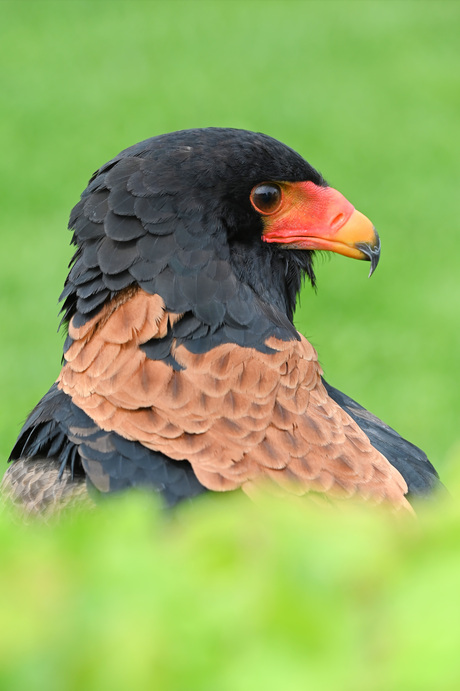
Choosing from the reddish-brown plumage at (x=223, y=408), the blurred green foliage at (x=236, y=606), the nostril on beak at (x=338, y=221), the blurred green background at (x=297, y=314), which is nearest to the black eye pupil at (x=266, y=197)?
the nostril on beak at (x=338, y=221)

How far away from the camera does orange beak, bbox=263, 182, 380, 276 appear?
320 cm

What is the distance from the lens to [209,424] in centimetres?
269

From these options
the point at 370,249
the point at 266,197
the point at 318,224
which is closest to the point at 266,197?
the point at 266,197

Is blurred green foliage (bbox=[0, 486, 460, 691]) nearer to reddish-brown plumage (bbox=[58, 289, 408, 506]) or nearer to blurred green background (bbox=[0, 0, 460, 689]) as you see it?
blurred green background (bbox=[0, 0, 460, 689])

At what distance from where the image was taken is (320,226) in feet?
10.6

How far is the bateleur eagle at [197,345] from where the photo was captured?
267cm

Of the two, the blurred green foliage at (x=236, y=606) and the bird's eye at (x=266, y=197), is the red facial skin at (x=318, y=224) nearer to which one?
the bird's eye at (x=266, y=197)

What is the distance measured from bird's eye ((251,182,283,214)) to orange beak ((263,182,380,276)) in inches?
1.6

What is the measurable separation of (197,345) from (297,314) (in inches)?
200

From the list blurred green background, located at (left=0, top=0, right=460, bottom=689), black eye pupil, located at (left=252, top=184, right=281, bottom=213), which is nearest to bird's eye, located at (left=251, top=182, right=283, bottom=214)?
black eye pupil, located at (left=252, top=184, right=281, bottom=213)

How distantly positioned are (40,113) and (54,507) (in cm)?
899

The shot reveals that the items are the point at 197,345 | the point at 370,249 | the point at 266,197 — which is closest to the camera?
the point at 197,345

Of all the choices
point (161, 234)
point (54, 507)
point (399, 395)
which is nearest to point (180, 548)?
point (54, 507)

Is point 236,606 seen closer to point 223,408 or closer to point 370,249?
point 223,408
